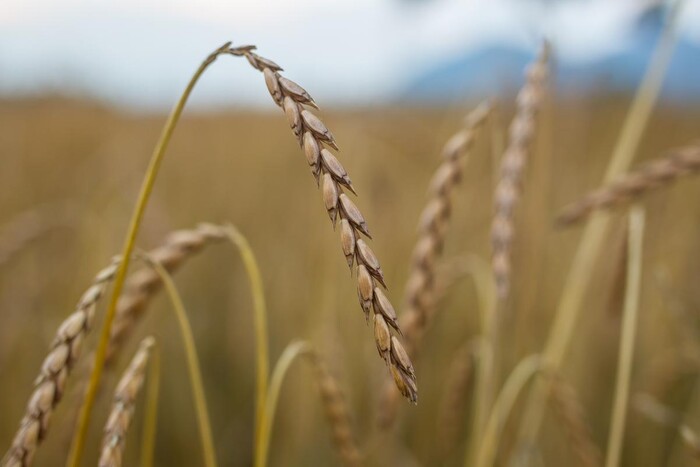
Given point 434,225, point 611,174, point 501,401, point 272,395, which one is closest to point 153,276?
point 272,395

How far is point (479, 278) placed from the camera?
3.32 ft

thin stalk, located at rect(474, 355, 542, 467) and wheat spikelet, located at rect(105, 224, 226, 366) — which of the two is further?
thin stalk, located at rect(474, 355, 542, 467)

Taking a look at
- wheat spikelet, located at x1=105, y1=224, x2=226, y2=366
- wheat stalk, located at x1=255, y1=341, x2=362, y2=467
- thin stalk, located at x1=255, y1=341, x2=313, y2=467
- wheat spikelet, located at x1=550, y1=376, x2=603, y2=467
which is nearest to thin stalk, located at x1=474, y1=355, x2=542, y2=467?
wheat spikelet, located at x1=550, y1=376, x2=603, y2=467

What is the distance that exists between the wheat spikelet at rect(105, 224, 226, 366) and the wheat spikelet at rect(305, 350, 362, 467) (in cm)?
13

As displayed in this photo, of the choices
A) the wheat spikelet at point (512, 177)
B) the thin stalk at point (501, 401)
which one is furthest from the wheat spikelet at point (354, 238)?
the thin stalk at point (501, 401)

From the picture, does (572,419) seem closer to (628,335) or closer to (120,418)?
(628,335)

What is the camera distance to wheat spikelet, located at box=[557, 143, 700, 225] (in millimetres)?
695

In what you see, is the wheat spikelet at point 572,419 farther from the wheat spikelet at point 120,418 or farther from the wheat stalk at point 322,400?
the wheat spikelet at point 120,418

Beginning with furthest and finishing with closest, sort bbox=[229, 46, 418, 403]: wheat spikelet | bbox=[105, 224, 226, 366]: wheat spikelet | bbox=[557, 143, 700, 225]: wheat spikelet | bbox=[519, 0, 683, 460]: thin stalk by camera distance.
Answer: bbox=[519, 0, 683, 460]: thin stalk, bbox=[557, 143, 700, 225]: wheat spikelet, bbox=[105, 224, 226, 366]: wheat spikelet, bbox=[229, 46, 418, 403]: wheat spikelet

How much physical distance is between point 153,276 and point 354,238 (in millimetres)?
310

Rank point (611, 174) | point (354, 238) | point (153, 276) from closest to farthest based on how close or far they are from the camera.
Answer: point (354, 238) → point (153, 276) → point (611, 174)

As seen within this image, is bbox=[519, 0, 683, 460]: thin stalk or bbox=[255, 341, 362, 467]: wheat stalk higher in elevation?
bbox=[519, 0, 683, 460]: thin stalk

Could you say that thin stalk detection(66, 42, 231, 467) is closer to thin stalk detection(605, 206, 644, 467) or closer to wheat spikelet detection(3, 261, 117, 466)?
wheat spikelet detection(3, 261, 117, 466)

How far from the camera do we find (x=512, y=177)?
2.14 ft
